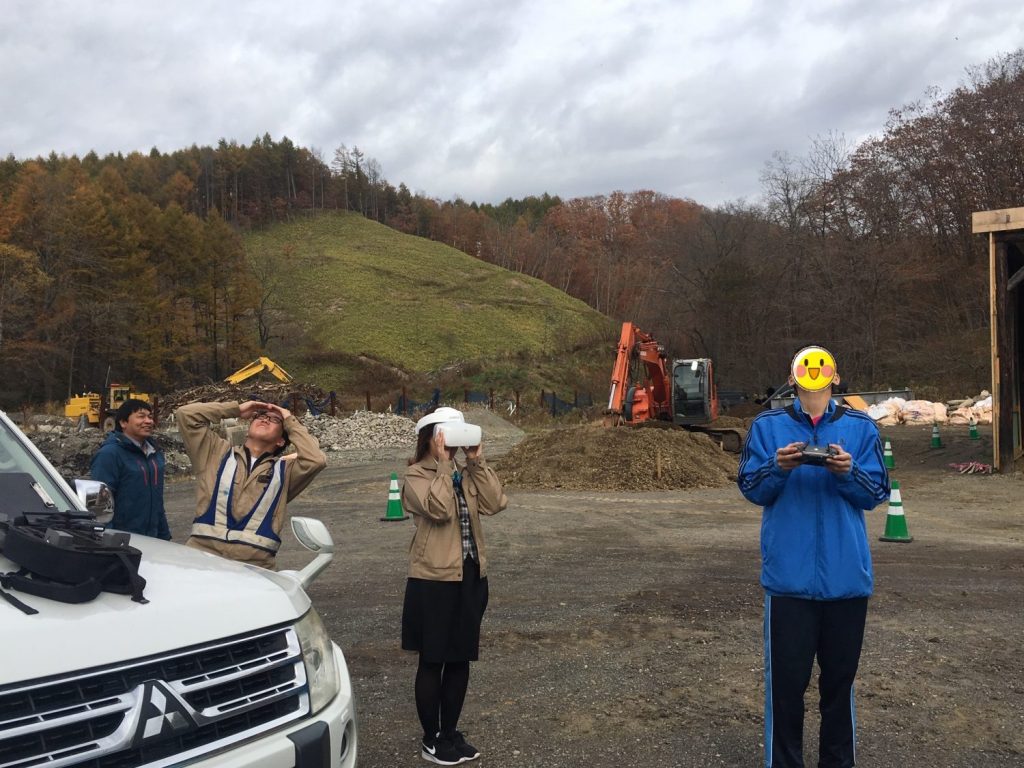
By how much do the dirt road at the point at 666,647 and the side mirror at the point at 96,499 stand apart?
74.0 inches

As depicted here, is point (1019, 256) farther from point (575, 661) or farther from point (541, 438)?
point (575, 661)

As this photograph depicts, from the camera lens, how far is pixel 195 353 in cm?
6116

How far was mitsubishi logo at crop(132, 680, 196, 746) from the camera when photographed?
233cm

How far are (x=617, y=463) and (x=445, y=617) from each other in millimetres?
14725

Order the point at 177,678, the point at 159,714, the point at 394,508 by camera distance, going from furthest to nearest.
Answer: the point at 394,508, the point at 177,678, the point at 159,714

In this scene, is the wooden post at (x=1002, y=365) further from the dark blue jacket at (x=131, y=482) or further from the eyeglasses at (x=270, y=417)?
the eyeglasses at (x=270, y=417)

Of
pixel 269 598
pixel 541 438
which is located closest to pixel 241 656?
pixel 269 598

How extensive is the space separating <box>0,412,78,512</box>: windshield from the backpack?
3.09 feet

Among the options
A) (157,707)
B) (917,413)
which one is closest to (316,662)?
(157,707)

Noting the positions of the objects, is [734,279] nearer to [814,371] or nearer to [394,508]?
[394,508]

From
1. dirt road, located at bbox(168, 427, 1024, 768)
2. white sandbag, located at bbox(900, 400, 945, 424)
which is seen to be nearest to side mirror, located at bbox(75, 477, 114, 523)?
dirt road, located at bbox(168, 427, 1024, 768)

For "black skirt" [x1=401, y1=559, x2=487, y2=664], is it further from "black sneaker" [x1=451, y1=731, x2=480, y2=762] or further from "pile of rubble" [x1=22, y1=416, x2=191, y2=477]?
"pile of rubble" [x1=22, y1=416, x2=191, y2=477]

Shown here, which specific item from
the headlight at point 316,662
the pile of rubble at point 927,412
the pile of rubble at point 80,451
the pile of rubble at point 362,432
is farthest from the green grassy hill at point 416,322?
the headlight at point 316,662

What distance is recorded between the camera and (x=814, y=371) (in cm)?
363
